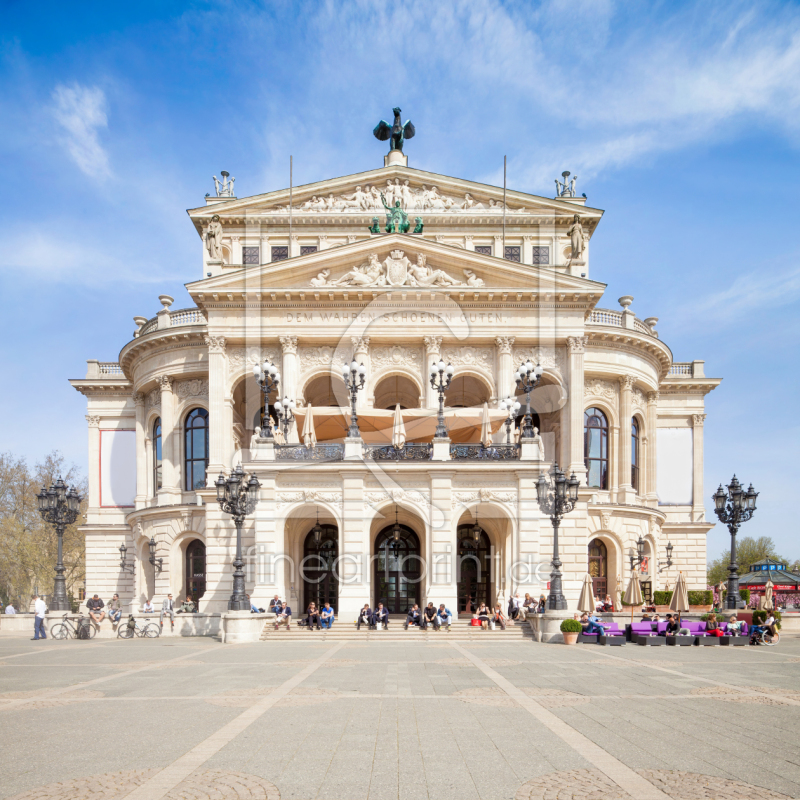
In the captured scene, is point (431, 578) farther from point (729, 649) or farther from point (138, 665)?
point (138, 665)

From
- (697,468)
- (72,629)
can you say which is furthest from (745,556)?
(72,629)

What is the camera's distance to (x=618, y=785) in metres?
7.75

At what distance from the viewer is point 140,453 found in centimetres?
4903

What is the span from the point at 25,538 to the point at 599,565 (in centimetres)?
4165

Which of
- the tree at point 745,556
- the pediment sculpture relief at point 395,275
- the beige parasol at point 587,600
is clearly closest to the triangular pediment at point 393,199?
the pediment sculpture relief at point 395,275

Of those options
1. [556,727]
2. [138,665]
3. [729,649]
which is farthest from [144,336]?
[556,727]

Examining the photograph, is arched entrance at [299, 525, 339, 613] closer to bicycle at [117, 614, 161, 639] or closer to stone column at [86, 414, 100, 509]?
→ bicycle at [117, 614, 161, 639]

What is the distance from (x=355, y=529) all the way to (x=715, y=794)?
25.1 metres

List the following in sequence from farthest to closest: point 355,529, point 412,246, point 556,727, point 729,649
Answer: point 412,246, point 355,529, point 729,649, point 556,727

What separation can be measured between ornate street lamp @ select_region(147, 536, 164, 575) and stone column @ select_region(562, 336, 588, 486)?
22.9m

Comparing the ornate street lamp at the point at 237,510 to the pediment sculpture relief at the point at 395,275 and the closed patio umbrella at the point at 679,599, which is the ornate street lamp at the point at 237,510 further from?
the closed patio umbrella at the point at 679,599

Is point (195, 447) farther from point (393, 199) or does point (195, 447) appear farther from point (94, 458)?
point (393, 199)

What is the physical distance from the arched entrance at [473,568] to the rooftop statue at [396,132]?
28.1 m

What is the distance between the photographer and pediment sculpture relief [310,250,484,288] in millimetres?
41719
